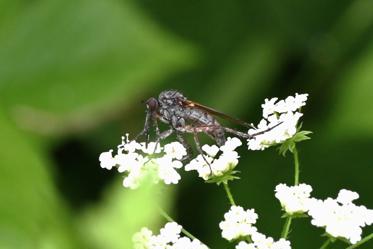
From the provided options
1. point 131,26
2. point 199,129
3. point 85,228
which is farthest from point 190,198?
point 85,228

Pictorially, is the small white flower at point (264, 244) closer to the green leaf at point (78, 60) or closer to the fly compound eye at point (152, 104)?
the fly compound eye at point (152, 104)

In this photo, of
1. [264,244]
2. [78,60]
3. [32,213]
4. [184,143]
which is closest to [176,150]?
[184,143]

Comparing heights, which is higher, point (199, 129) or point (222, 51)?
point (222, 51)

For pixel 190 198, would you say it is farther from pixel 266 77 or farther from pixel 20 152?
pixel 20 152

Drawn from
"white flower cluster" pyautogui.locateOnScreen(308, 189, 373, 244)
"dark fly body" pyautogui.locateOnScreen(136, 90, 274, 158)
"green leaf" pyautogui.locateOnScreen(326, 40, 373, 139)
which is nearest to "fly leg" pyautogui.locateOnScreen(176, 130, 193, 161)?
"dark fly body" pyautogui.locateOnScreen(136, 90, 274, 158)

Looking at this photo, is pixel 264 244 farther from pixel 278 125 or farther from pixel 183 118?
pixel 183 118

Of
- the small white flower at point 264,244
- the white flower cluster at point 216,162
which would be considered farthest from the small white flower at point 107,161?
the small white flower at point 264,244

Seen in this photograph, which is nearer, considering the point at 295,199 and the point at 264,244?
the point at 264,244
